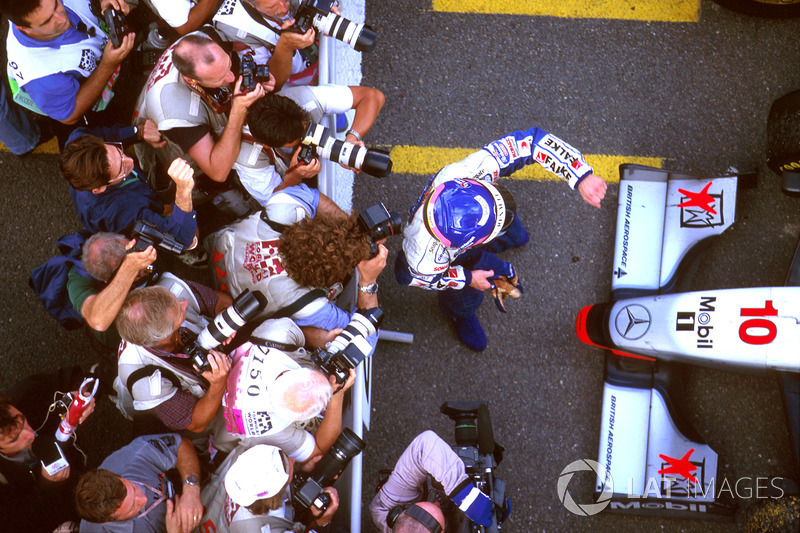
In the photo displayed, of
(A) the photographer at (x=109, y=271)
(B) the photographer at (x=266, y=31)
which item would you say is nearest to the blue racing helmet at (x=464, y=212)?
(B) the photographer at (x=266, y=31)

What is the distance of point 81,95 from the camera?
293 centimetres

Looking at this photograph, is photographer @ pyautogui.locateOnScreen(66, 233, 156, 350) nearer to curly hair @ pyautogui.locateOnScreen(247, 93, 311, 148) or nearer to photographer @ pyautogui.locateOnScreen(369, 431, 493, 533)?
curly hair @ pyautogui.locateOnScreen(247, 93, 311, 148)

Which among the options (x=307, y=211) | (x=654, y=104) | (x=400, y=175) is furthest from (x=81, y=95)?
(x=654, y=104)

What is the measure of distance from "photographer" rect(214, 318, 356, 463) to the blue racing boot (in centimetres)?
118

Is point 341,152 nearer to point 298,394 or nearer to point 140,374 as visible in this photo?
point 298,394

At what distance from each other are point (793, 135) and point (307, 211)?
282cm

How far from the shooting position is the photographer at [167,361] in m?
2.42

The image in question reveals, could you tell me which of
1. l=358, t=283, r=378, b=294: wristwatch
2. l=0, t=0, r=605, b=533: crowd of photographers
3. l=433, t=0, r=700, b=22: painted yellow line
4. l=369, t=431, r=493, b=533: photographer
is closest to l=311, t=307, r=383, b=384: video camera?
Answer: l=0, t=0, r=605, b=533: crowd of photographers

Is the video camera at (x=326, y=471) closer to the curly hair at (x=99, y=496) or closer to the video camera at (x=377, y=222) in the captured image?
the curly hair at (x=99, y=496)

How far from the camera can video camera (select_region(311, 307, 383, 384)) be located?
8.43 feet

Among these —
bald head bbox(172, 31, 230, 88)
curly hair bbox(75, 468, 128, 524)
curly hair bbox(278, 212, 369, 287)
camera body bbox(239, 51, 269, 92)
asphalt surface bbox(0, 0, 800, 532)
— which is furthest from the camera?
asphalt surface bbox(0, 0, 800, 532)

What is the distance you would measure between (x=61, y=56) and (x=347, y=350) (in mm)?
2036

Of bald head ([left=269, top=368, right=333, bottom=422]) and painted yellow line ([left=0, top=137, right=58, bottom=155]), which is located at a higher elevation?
bald head ([left=269, top=368, right=333, bottom=422])

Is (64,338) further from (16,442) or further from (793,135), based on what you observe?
(793,135)
